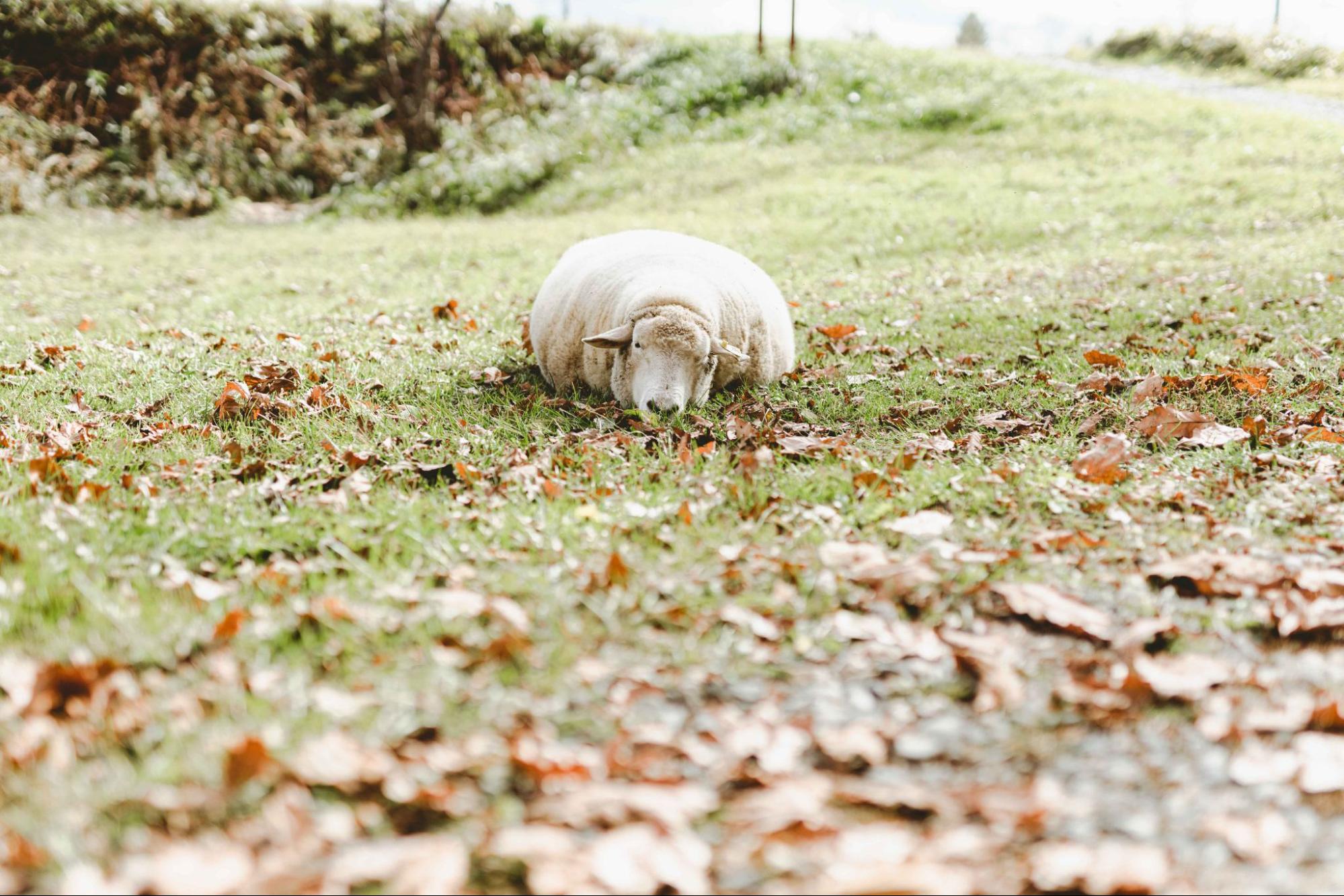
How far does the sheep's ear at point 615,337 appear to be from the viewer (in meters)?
5.14

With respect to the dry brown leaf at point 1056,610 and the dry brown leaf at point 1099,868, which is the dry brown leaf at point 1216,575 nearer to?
the dry brown leaf at point 1056,610

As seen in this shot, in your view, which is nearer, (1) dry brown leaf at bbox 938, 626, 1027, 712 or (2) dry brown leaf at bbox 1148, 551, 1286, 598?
(1) dry brown leaf at bbox 938, 626, 1027, 712

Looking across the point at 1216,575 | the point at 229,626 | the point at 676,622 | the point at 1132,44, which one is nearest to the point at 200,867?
the point at 229,626

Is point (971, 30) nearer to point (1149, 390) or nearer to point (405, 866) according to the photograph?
point (1149, 390)

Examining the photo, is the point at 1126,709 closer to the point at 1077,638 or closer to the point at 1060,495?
the point at 1077,638

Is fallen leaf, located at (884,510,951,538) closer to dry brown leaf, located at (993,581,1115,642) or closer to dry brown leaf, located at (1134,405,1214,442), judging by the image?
dry brown leaf, located at (993,581,1115,642)

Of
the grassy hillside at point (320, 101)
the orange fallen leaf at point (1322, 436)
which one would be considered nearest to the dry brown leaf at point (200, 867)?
the orange fallen leaf at point (1322, 436)

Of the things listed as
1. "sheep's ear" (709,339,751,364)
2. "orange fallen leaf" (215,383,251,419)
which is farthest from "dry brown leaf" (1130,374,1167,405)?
"orange fallen leaf" (215,383,251,419)

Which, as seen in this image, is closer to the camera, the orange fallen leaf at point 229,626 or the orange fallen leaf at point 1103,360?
the orange fallen leaf at point 229,626

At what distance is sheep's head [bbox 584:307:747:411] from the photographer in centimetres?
502

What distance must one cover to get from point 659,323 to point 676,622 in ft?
9.00

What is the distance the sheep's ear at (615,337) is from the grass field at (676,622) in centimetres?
43

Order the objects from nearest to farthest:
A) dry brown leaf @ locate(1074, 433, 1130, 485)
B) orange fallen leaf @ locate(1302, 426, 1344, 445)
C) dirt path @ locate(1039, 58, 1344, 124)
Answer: dry brown leaf @ locate(1074, 433, 1130, 485) < orange fallen leaf @ locate(1302, 426, 1344, 445) < dirt path @ locate(1039, 58, 1344, 124)

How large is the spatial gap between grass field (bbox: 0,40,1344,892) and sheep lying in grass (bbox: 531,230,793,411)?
12.1 inches
